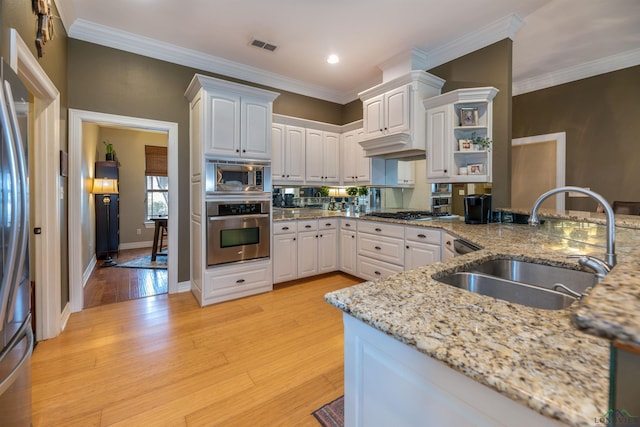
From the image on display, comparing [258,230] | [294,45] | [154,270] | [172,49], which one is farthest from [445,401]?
[154,270]

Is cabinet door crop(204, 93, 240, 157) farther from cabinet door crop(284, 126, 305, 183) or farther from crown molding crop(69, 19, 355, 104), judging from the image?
cabinet door crop(284, 126, 305, 183)

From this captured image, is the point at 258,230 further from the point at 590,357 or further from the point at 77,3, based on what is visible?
the point at 590,357

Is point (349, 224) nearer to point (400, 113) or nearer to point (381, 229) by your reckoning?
point (381, 229)

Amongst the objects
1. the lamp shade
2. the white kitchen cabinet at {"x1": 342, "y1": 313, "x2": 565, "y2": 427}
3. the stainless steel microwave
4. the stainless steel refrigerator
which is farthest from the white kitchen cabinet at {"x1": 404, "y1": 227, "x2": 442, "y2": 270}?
the lamp shade

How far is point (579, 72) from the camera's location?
3.76 meters

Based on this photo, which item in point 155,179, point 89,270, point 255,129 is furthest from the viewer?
point 155,179

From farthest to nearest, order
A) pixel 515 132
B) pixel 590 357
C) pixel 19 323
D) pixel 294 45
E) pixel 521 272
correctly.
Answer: pixel 515 132
pixel 294 45
pixel 521 272
pixel 19 323
pixel 590 357

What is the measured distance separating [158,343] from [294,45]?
331 cm

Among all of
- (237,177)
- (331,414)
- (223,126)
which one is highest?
(223,126)

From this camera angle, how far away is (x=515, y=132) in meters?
4.47

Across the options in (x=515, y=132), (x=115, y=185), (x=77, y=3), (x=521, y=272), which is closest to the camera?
(x=521, y=272)

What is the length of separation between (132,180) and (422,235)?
607cm

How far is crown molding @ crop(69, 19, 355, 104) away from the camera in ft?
9.70

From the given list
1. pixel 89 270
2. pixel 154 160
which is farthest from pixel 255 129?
pixel 154 160
